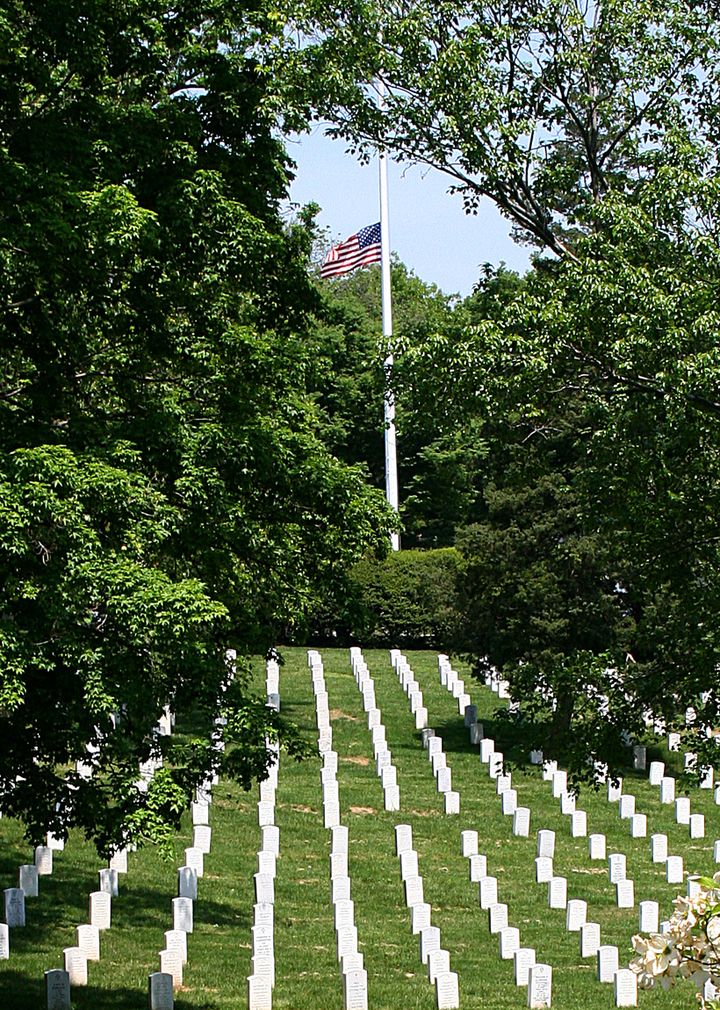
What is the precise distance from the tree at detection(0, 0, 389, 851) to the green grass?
2.28 m

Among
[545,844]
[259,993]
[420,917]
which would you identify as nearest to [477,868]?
[545,844]

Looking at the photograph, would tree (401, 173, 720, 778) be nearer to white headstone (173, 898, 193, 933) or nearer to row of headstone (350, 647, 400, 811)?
white headstone (173, 898, 193, 933)

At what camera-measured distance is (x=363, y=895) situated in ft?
55.5

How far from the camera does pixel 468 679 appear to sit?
35219 millimetres

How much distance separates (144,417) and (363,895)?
7.56 meters

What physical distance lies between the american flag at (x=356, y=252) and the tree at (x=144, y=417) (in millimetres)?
26744

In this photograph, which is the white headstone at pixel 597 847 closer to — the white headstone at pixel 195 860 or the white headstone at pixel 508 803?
the white headstone at pixel 508 803

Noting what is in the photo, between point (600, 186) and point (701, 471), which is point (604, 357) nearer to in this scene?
point (701, 471)

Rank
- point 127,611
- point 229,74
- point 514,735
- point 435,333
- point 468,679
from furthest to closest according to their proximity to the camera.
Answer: point 468,679, point 514,735, point 229,74, point 435,333, point 127,611

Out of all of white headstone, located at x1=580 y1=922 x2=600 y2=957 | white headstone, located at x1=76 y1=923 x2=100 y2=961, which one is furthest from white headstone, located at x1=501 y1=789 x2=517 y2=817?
white headstone, located at x1=76 y1=923 x2=100 y2=961

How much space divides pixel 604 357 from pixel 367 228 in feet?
103

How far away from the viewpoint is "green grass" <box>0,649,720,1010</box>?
13.2 meters

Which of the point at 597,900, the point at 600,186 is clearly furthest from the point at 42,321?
the point at 597,900

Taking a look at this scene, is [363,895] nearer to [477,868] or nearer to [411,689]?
[477,868]
